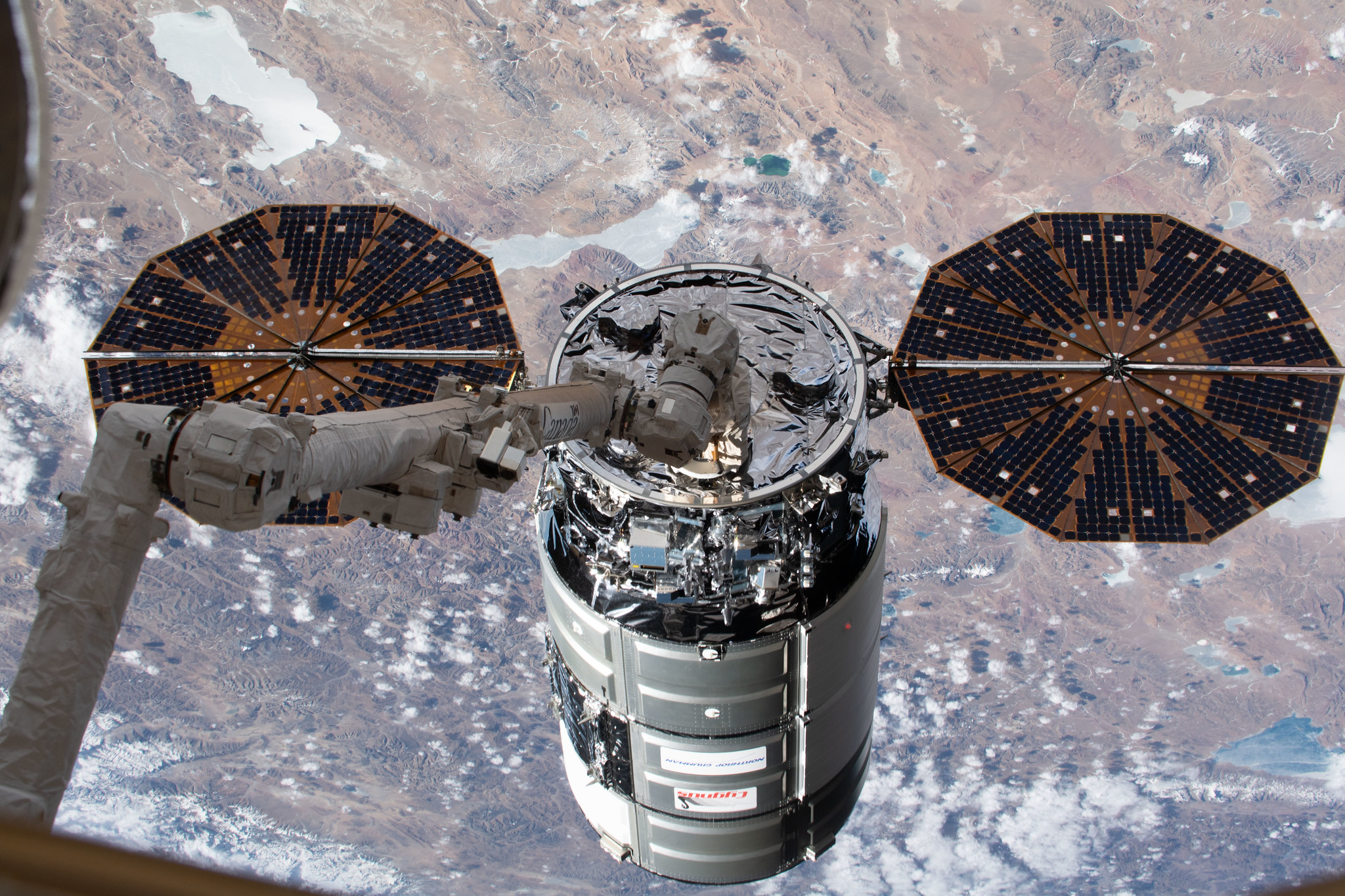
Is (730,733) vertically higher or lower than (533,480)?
lower

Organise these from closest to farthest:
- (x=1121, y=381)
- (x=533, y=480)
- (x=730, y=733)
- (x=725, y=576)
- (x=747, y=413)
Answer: (x=747, y=413), (x=725, y=576), (x=730, y=733), (x=1121, y=381), (x=533, y=480)

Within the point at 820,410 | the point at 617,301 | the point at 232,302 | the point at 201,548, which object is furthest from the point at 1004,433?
the point at 201,548

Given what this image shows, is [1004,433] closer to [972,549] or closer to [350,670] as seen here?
[972,549]

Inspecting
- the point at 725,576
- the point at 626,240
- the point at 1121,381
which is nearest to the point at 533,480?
the point at 626,240

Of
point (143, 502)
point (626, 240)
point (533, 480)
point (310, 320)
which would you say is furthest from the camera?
point (626, 240)

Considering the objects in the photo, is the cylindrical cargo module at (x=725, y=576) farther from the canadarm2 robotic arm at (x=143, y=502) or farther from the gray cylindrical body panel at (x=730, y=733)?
the canadarm2 robotic arm at (x=143, y=502)

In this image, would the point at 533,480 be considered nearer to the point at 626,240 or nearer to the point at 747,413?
the point at 626,240

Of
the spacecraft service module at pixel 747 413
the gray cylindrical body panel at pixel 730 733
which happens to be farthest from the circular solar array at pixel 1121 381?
the gray cylindrical body panel at pixel 730 733

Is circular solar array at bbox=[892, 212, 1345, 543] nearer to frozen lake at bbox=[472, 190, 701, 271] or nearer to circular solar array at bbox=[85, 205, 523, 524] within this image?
circular solar array at bbox=[85, 205, 523, 524]
